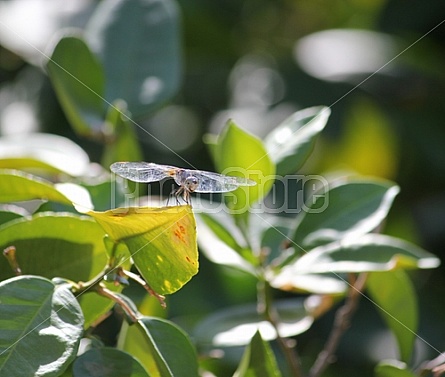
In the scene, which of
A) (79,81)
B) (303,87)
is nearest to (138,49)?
(79,81)

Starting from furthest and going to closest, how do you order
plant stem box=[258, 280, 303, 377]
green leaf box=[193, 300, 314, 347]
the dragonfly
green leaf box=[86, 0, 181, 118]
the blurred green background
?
the blurred green background → green leaf box=[86, 0, 181, 118] → green leaf box=[193, 300, 314, 347] → plant stem box=[258, 280, 303, 377] → the dragonfly

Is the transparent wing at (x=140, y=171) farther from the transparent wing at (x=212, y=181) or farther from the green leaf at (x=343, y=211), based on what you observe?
the green leaf at (x=343, y=211)

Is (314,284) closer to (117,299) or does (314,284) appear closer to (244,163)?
(244,163)

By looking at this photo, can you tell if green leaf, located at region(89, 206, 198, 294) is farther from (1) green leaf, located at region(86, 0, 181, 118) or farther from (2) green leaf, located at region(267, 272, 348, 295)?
(1) green leaf, located at region(86, 0, 181, 118)

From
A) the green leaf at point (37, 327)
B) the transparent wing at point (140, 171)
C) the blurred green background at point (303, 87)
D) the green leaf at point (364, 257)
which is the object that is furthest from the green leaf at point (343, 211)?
the blurred green background at point (303, 87)

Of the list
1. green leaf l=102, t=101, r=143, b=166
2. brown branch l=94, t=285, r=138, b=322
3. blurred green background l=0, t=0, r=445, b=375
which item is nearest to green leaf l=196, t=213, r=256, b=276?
green leaf l=102, t=101, r=143, b=166
